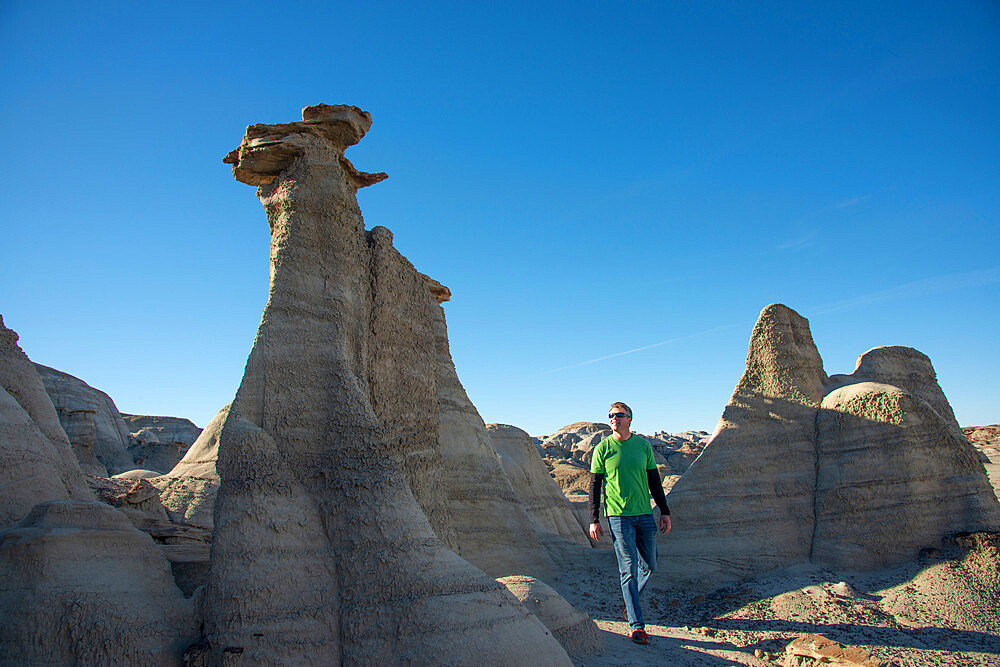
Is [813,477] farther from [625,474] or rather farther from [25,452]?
[25,452]

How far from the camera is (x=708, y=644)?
5445 millimetres

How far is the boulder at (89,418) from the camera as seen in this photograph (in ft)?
51.1

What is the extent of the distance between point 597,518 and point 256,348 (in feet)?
9.96

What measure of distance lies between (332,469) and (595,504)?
2220mm

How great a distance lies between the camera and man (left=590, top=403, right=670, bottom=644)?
499cm

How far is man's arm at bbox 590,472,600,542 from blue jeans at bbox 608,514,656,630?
13cm

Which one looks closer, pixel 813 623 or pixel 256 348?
pixel 256 348

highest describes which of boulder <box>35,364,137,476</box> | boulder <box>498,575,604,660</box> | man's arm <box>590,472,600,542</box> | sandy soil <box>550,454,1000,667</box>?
boulder <box>35,364,137,476</box>

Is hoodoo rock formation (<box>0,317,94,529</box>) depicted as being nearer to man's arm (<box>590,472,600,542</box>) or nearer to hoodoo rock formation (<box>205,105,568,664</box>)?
hoodoo rock formation (<box>205,105,568,664</box>)

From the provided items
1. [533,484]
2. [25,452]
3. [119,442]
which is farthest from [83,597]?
[119,442]

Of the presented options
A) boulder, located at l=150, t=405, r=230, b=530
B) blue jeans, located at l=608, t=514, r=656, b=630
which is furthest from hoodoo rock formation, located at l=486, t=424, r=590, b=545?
blue jeans, located at l=608, t=514, r=656, b=630

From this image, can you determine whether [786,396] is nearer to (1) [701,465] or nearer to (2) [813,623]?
(1) [701,465]

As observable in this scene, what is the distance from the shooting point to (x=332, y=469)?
4176 millimetres

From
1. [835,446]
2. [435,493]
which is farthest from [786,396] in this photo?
[435,493]
